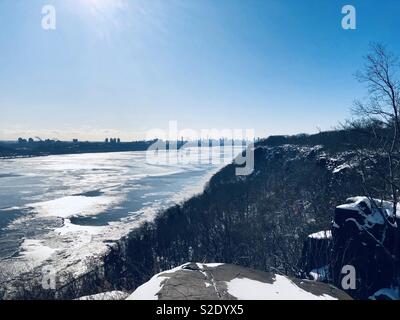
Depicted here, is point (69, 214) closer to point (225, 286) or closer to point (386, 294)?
point (386, 294)

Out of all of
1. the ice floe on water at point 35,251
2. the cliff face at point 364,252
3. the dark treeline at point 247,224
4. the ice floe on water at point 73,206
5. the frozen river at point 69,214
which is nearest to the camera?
the cliff face at point 364,252

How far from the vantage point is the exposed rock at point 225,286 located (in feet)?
18.9

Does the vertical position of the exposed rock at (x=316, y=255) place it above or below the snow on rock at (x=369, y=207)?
below

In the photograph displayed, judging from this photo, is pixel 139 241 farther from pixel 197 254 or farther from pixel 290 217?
pixel 290 217

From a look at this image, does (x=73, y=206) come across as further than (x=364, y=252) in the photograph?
Yes

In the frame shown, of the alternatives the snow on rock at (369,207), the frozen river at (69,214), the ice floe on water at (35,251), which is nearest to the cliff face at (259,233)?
the snow on rock at (369,207)

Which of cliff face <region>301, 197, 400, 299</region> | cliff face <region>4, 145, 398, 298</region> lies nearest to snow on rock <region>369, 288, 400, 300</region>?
cliff face <region>301, 197, 400, 299</region>

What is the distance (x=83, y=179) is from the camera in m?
68.4

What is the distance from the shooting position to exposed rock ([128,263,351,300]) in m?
5.75

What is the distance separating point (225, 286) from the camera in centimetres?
622

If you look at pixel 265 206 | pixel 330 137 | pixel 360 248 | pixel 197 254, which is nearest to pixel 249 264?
pixel 197 254

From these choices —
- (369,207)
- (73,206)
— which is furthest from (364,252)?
(73,206)

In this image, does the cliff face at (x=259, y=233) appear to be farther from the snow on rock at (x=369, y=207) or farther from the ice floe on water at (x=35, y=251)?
the ice floe on water at (x=35, y=251)

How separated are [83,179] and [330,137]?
57533 millimetres
